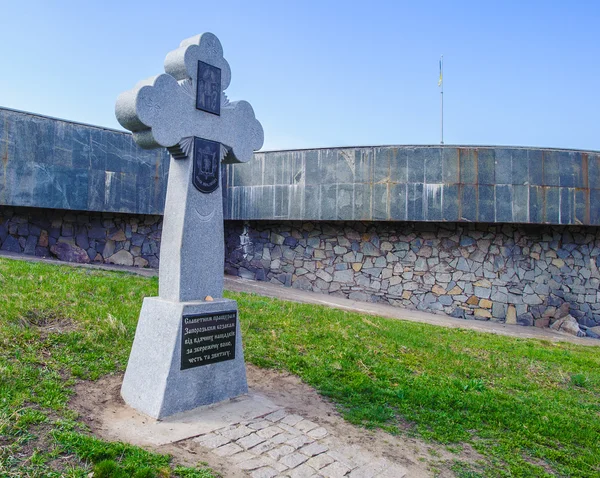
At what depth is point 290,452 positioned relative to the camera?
368cm

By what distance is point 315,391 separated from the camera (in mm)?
5223

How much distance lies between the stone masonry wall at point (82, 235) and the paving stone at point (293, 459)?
40.4 feet

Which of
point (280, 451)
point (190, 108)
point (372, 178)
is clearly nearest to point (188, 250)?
point (190, 108)

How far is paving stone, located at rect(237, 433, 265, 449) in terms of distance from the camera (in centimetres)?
373

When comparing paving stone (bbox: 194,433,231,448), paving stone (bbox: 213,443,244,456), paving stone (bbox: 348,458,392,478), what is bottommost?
paving stone (bbox: 348,458,392,478)

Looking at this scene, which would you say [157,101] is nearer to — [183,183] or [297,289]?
[183,183]

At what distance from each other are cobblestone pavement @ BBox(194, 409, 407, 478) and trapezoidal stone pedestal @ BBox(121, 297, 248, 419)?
0.55 m

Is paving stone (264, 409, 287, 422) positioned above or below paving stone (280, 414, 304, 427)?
above

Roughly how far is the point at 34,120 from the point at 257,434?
38.1 ft

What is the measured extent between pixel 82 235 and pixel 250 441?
12.3 metres

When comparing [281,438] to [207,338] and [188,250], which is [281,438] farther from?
[188,250]

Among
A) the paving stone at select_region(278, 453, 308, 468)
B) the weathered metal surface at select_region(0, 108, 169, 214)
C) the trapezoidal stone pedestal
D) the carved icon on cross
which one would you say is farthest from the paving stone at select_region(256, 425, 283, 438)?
the weathered metal surface at select_region(0, 108, 169, 214)

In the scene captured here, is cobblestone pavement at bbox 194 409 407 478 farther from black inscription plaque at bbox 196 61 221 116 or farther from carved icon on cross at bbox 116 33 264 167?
black inscription plaque at bbox 196 61 221 116

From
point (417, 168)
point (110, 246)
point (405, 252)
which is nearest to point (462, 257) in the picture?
point (405, 252)
